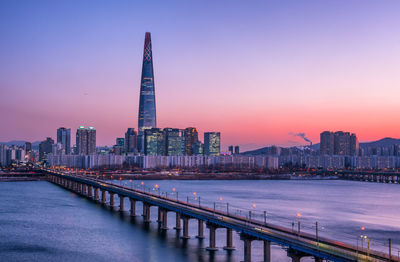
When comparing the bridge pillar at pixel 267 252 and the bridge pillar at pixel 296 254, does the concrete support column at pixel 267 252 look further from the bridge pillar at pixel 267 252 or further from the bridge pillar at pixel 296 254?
the bridge pillar at pixel 296 254

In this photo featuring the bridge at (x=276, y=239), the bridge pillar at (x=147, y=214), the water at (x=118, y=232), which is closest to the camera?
the bridge at (x=276, y=239)

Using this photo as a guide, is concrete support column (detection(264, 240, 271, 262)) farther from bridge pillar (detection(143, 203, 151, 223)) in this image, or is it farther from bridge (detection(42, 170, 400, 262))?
bridge pillar (detection(143, 203, 151, 223))

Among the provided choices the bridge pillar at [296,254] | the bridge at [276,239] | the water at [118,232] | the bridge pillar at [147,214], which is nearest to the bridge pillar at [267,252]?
the bridge at [276,239]

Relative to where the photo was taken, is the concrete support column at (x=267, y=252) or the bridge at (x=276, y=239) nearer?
the bridge at (x=276, y=239)

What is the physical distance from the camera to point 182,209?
45969 millimetres

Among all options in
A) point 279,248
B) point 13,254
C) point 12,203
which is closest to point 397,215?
point 279,248

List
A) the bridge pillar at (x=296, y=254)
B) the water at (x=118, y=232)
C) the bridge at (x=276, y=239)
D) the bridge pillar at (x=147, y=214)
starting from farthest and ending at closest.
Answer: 1. the bridge pillar at (x=147, y=214)
2. the water at (x=118, y=232)
3. the bridge pillar at (x=296, y=254)
4. the bridge at (x=276, y=239)

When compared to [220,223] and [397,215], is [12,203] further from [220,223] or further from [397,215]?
[397,215]

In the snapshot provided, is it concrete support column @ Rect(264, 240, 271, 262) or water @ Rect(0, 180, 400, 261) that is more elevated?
concrete support column @ Rect(264, 240, 271, 262)

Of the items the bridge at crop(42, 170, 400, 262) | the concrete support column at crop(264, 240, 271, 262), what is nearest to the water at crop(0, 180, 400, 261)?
the bridge at crop(42, 170, 400, 262)

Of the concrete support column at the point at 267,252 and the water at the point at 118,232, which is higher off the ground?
the concrete support column at the point at 267,252

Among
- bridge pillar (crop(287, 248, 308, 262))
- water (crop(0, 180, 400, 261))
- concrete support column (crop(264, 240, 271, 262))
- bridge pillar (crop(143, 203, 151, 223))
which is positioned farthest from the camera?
bridge pillar (crop(143, 203, 151, 223))

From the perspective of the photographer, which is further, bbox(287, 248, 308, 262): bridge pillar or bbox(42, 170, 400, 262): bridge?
bbox(287, 248, 308, 262): bridge pillar

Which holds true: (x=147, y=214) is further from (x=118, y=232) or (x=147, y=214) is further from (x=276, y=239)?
(x=276, y=239)
